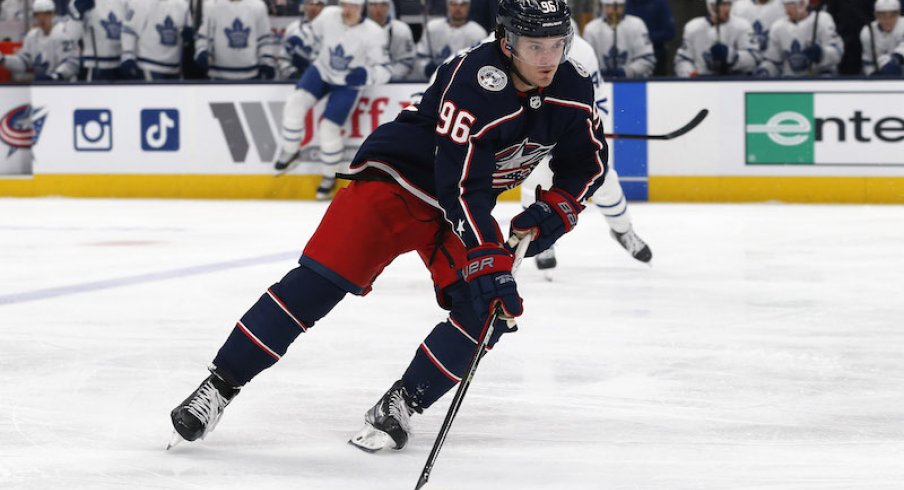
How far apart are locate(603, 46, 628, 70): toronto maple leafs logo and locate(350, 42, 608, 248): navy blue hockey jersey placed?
262 inches

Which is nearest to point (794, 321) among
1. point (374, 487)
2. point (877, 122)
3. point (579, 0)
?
point (374, 487)

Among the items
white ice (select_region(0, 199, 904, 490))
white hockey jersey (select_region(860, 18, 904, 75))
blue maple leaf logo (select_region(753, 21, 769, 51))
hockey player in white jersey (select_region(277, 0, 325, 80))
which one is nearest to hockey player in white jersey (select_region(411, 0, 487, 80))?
hockey player in white jersey (select_region(277, 0, 325, 80))

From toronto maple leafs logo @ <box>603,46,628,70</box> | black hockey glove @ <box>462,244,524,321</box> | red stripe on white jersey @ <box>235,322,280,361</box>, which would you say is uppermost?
black hockey glove @ <box>462,244,524,321</box>

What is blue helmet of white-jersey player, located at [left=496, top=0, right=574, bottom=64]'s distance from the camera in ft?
7.64

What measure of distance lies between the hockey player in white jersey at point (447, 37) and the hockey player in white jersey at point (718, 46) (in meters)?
1.40

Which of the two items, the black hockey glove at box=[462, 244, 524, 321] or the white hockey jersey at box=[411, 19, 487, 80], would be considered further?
the white hockey jersey at box=[411, 19, 487, 80]

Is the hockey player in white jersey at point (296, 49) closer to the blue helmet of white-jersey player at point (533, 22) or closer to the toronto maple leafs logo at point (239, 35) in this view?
the toronto maple leafs logo at point (239, 35)

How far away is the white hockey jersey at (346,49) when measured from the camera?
364 inches

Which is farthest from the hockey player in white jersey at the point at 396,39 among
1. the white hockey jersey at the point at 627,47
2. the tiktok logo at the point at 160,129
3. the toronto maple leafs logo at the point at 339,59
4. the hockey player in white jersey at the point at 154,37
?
the tiktok logo at the point at 160,129

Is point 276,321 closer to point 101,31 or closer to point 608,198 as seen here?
point 608,198

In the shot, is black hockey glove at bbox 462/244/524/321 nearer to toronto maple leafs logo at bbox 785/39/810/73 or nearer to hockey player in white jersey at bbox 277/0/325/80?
toronto maple leafs logo at bbox 785/39/810/73

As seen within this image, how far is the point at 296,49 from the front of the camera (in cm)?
953

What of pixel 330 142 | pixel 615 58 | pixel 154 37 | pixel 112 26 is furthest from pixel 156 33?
pixel 615 58

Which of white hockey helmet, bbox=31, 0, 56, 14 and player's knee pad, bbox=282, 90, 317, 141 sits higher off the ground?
white hockey helmet, bbox=31, 0, 56, 14
